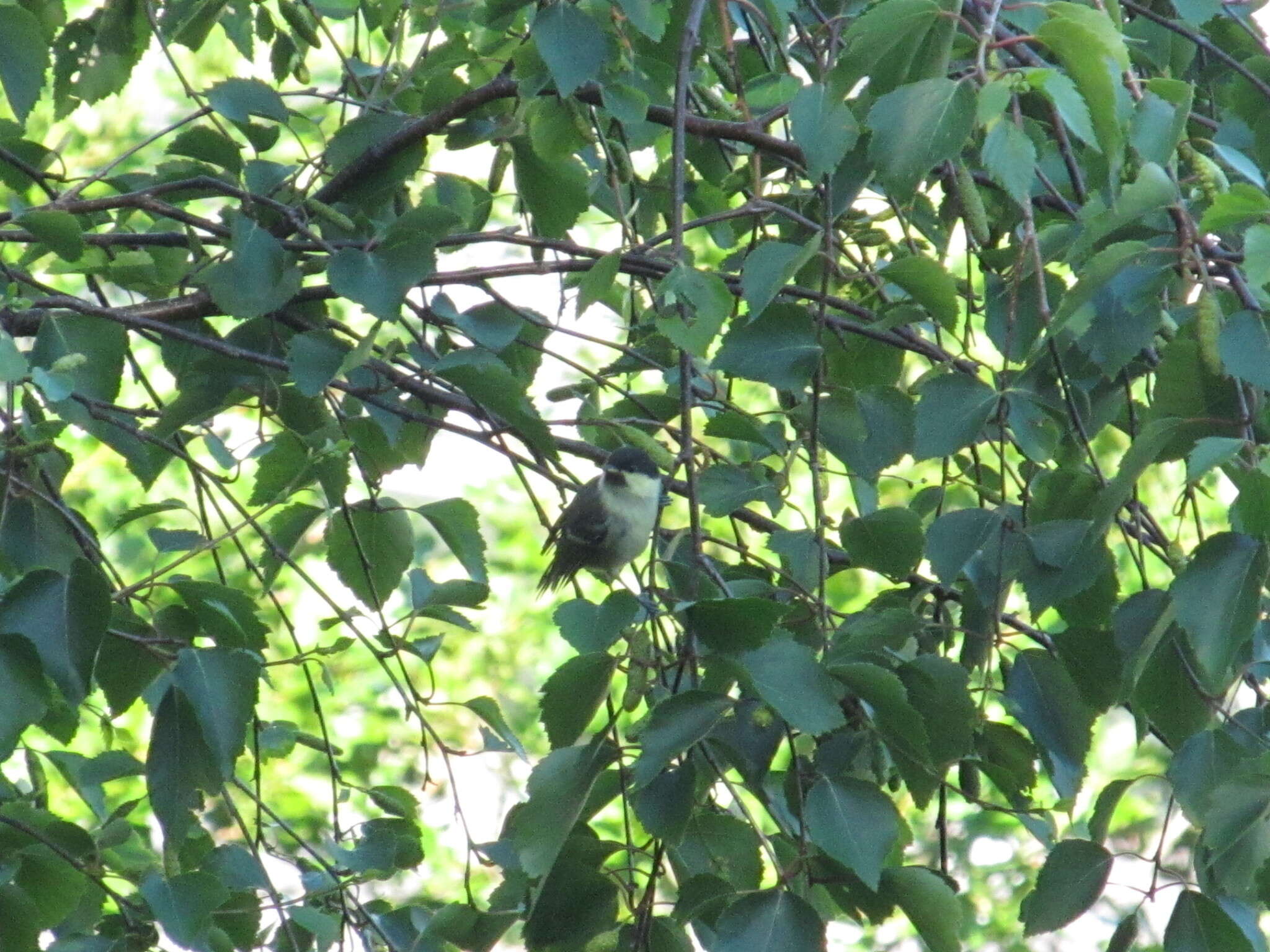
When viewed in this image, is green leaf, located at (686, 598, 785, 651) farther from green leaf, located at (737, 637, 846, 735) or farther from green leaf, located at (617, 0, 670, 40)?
green leaf, located at (617, 0, 670, 40)

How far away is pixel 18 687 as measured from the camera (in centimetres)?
157

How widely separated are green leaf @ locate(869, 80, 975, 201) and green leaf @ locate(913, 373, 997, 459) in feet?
1.18

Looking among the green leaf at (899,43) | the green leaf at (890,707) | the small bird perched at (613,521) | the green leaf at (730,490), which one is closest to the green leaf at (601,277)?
the green leaf at (730,490)

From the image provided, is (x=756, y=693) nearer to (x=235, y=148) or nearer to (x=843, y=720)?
(x=843, y=720)

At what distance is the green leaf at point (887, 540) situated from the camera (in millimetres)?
1923

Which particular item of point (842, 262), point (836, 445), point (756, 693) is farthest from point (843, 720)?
point (842, 262)

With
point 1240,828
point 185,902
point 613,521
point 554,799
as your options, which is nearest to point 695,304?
point 554,799

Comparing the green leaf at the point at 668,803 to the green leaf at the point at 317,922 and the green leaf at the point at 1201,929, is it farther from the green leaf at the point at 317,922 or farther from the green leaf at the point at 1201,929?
the green leaf at the point at 317,922

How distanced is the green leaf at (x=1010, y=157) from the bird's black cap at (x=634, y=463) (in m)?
1.63

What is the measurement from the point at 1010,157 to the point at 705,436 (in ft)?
2.42

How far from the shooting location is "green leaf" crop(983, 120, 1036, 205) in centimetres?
148

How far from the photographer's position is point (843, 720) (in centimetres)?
144

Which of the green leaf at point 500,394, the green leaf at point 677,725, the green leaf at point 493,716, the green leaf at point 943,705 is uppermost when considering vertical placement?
the green leaf at point 500,394

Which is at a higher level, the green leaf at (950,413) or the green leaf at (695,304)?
the green leaf at (695,304)
